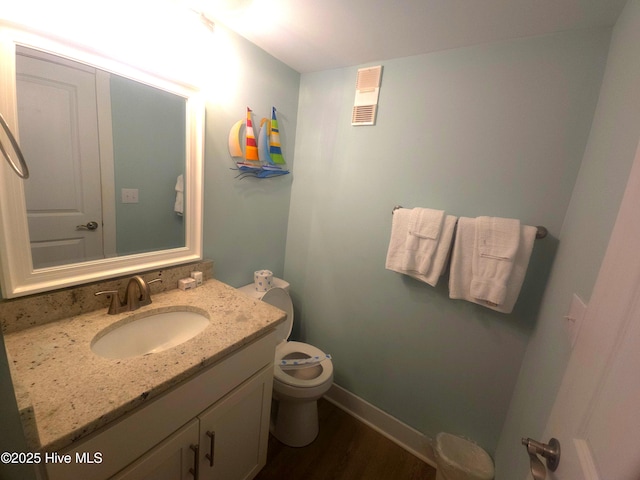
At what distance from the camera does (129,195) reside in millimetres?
1122

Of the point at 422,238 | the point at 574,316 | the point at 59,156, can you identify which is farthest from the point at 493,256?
the point at 59,156

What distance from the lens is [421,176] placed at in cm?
139

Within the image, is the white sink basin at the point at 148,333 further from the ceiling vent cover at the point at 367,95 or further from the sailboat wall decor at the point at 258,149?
the ceiling vent cover at the point at 367,95

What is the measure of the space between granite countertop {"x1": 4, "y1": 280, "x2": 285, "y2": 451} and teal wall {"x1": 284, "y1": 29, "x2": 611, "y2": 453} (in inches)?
31.3

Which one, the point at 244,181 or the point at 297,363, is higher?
the point at 244,181

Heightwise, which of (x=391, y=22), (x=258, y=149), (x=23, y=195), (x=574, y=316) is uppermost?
(x=391, y=22)

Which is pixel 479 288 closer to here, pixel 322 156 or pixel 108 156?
pixel 322 156

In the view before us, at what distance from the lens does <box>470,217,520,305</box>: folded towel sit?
1.11 metres

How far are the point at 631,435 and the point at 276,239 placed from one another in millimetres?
1732

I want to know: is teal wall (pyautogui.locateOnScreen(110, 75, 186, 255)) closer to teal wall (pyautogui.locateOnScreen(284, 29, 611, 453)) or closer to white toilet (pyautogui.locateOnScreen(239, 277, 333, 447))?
white toilet (pyautogui.locateOnScreen(239, 277, 333, 447))

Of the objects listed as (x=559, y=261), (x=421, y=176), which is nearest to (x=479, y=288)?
(x=559, y=261)

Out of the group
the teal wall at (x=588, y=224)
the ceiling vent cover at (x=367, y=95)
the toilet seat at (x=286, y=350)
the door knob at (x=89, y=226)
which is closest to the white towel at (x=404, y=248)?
the teal wall at (x=588, y=224)

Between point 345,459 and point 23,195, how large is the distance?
6.31ft

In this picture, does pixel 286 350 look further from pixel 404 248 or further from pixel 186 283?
pixel 404 248
